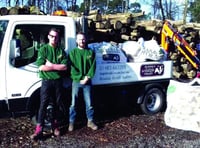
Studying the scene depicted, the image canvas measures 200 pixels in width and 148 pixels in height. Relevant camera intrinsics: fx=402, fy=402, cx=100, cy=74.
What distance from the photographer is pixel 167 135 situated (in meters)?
8.16

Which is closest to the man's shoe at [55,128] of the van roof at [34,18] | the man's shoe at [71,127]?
the man's shoe at [71,127]

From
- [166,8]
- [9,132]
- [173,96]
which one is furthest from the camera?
[166,8]

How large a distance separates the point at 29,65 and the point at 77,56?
Result: 0.96 metres

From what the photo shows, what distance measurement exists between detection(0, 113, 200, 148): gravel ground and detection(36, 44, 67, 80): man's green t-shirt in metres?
1.22

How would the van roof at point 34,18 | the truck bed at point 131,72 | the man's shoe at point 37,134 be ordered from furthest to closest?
the truck bed at point 131,72, the van roof at point 34,18, the man's shoe at point 37,134

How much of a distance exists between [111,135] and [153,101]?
7.88ft

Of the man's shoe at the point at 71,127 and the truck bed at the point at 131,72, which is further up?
the truck bed at the point at 131,72

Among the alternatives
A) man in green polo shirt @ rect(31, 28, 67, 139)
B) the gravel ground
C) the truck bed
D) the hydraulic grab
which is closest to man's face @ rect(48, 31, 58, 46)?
man in green polo shirt @ rect(31, 28, 67, 139)

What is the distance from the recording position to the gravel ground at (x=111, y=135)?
294 inches

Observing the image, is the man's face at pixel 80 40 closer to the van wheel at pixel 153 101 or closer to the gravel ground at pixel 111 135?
the gravel ground at pixel 111 135

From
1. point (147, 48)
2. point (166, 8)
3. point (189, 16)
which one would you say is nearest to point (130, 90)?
point (147, 48)

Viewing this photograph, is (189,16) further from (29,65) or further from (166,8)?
(29,65)

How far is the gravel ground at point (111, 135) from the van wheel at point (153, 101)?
1.82 ft

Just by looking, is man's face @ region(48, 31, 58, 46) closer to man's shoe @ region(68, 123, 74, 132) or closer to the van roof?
the van roof
